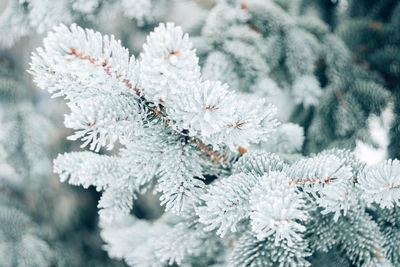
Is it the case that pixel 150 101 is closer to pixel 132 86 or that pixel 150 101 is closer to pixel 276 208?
pixel 132 86

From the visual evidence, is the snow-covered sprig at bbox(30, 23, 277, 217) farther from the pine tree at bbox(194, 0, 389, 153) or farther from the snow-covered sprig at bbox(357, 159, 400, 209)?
the pine tree at bbox(194, 0, 389, 153)

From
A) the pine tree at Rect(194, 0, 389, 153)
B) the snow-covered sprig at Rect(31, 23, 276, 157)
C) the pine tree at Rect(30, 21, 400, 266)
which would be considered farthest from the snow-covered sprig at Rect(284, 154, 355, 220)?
the pine tree at Rect(194, 0, 389, 153)

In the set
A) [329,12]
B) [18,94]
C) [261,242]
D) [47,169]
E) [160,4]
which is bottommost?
[47,169]

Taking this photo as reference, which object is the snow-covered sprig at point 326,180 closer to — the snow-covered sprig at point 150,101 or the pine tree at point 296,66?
the snow-covered sprig at point 150,101

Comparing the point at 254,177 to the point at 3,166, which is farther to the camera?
the point at 3,166

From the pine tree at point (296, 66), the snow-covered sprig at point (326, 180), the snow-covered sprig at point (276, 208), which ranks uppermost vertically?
the pine tree at point (296, 66)

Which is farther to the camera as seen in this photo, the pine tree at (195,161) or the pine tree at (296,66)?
the pine tree at (296,66)

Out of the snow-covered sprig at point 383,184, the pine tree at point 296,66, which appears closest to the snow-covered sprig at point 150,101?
the snow-covered sprig at point 383,184

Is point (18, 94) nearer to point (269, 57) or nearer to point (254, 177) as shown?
point (269, 57)

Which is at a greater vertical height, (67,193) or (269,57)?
(269,57)

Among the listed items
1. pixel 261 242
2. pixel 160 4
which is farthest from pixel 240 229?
pixel 160 4

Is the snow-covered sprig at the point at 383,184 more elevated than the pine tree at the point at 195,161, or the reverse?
the snow-covered sprig at the point at 383,184
